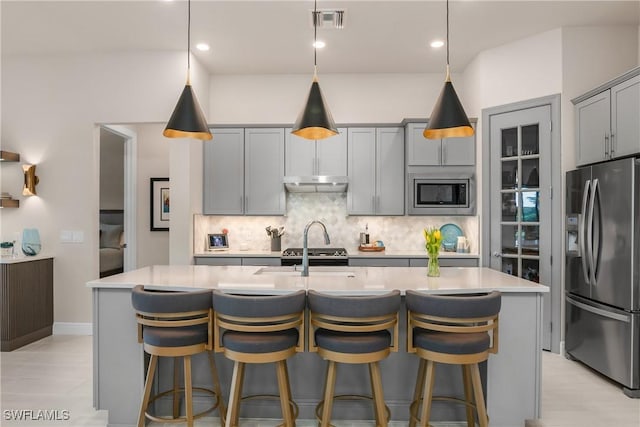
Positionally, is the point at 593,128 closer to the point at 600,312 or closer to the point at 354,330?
the point at 600,312

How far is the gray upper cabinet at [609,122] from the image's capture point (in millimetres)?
3232

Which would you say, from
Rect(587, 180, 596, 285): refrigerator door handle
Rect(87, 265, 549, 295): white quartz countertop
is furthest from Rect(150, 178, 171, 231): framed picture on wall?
Rect(587, 180, 596, 285): refrigerator door handle

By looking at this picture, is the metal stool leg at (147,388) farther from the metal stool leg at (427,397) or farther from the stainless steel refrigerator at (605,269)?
the stainless steel refrigerator at (605,269)

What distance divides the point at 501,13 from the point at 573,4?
1.90ft

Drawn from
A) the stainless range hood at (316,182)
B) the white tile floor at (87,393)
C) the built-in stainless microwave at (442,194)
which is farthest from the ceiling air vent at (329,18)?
the white tile floor at (87,393)

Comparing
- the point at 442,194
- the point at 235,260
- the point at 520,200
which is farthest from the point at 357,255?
the point at 520,200

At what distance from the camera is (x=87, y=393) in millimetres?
3180

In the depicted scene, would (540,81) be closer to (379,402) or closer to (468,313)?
(468,313)

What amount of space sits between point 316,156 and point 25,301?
348cm

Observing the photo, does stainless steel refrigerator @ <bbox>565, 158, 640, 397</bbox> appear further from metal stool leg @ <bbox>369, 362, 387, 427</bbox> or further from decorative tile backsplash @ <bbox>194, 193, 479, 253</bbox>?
metal stool leg @ <bbox>369, 362, 387, 427</bbox>

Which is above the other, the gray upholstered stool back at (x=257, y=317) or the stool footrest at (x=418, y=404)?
the gray upholstered stool back at (x=257, y=317)

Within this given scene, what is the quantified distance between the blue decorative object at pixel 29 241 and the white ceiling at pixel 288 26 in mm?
1992

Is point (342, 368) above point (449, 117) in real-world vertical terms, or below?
below

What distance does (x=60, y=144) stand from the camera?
4.72 m
